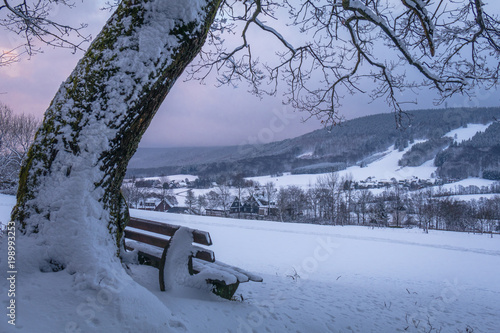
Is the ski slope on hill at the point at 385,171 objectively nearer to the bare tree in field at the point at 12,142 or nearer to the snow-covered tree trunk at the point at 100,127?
the bare tree in field at the point at 12,142

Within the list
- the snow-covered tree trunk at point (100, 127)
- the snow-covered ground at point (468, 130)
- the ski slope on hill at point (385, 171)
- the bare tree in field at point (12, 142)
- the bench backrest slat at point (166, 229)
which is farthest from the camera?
the snow-covered ground at point (468, 130)

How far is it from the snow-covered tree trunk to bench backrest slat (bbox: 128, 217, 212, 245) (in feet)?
2.99

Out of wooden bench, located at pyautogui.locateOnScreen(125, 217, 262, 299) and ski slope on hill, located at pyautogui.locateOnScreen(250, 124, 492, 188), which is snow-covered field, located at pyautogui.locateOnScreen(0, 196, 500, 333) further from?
ski slope on hill, located at pyautogui.locateOnScreen(250, 124, 492, 188)

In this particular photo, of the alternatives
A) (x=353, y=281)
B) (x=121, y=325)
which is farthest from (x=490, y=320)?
(x=121, y=325)

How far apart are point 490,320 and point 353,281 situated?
3.00 m

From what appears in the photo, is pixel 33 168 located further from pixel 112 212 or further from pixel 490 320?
pixel 490 320

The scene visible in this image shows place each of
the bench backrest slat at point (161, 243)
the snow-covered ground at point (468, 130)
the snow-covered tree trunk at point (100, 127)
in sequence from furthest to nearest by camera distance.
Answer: the snow-covered ground at point (468, 130), the bench backrest slat at point (161, 243), the snow-covered tree trunk at point (100, 127)

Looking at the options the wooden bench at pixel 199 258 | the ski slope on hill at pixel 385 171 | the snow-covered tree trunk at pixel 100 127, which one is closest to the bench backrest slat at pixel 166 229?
the wooden bench at pixel 199 258

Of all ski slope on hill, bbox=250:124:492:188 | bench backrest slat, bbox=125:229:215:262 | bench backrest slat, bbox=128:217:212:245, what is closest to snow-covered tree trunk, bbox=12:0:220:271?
bench backrest slat, bbox=128:217:212:245

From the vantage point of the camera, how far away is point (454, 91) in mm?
5090

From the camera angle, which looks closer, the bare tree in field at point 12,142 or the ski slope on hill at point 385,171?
the bare tree in field at point 12,142

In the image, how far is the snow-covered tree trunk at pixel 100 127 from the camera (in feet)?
6.61

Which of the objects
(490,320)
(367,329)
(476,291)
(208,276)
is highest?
(208,276)

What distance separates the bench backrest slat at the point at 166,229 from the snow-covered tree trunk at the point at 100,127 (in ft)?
2.99
